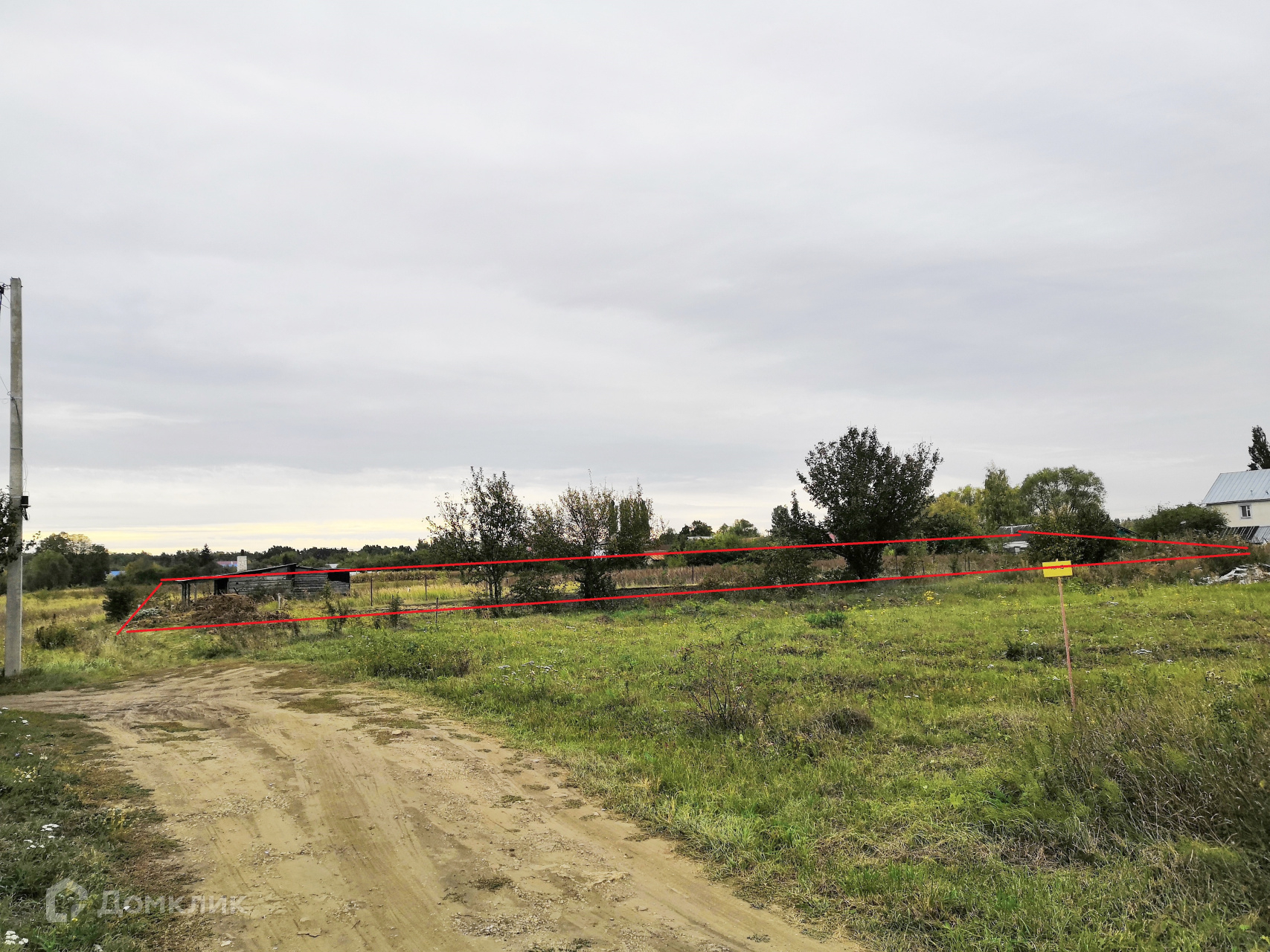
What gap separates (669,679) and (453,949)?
24.3ft

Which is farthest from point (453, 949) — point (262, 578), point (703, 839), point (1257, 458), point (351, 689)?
point (1257, 458)

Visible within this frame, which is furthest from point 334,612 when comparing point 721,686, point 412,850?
point 412,850

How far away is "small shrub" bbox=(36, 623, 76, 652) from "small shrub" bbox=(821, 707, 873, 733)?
19.5 m

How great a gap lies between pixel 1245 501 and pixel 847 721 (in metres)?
63.6

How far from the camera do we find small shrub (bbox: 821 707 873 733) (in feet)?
27.0

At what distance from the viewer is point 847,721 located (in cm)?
836

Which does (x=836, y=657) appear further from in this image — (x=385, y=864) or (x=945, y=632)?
(x=385, y=864)

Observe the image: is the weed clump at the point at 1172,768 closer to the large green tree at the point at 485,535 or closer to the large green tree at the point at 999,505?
the large green tree at the point at 485,535

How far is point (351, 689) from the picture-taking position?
1223 cm
